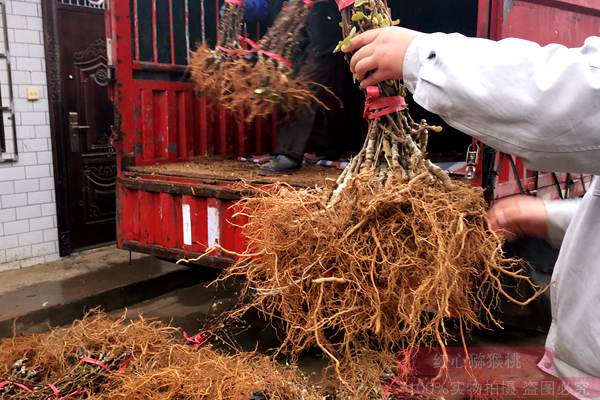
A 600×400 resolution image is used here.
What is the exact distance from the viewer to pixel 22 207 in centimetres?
530

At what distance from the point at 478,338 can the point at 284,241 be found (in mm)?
2525

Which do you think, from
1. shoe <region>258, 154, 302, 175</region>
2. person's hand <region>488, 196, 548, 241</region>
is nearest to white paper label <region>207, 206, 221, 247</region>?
shoe <region>258, 154, 302, 175</region>

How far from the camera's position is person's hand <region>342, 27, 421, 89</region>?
4.05 feet

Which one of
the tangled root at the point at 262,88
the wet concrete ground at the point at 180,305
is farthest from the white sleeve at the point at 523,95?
the tangled root at the point at 262,88

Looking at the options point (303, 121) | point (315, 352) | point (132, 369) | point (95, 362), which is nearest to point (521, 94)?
point (132, 369)

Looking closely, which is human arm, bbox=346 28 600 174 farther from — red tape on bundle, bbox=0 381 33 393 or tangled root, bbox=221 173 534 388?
red tape on bundle, bbox=0 381 33 393

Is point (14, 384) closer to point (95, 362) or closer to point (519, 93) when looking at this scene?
point (95, 362)

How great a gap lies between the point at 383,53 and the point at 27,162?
16.0 ft

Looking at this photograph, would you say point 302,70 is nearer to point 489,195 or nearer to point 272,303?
point 489,195

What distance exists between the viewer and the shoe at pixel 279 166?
12.6ft

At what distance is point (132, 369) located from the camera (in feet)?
9.55

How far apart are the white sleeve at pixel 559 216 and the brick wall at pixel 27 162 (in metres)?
4.87

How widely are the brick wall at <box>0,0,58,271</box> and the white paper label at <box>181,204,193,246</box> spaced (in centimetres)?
248

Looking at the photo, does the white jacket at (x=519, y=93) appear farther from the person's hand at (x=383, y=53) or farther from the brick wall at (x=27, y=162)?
the brick wall at (x=27, y=162)
